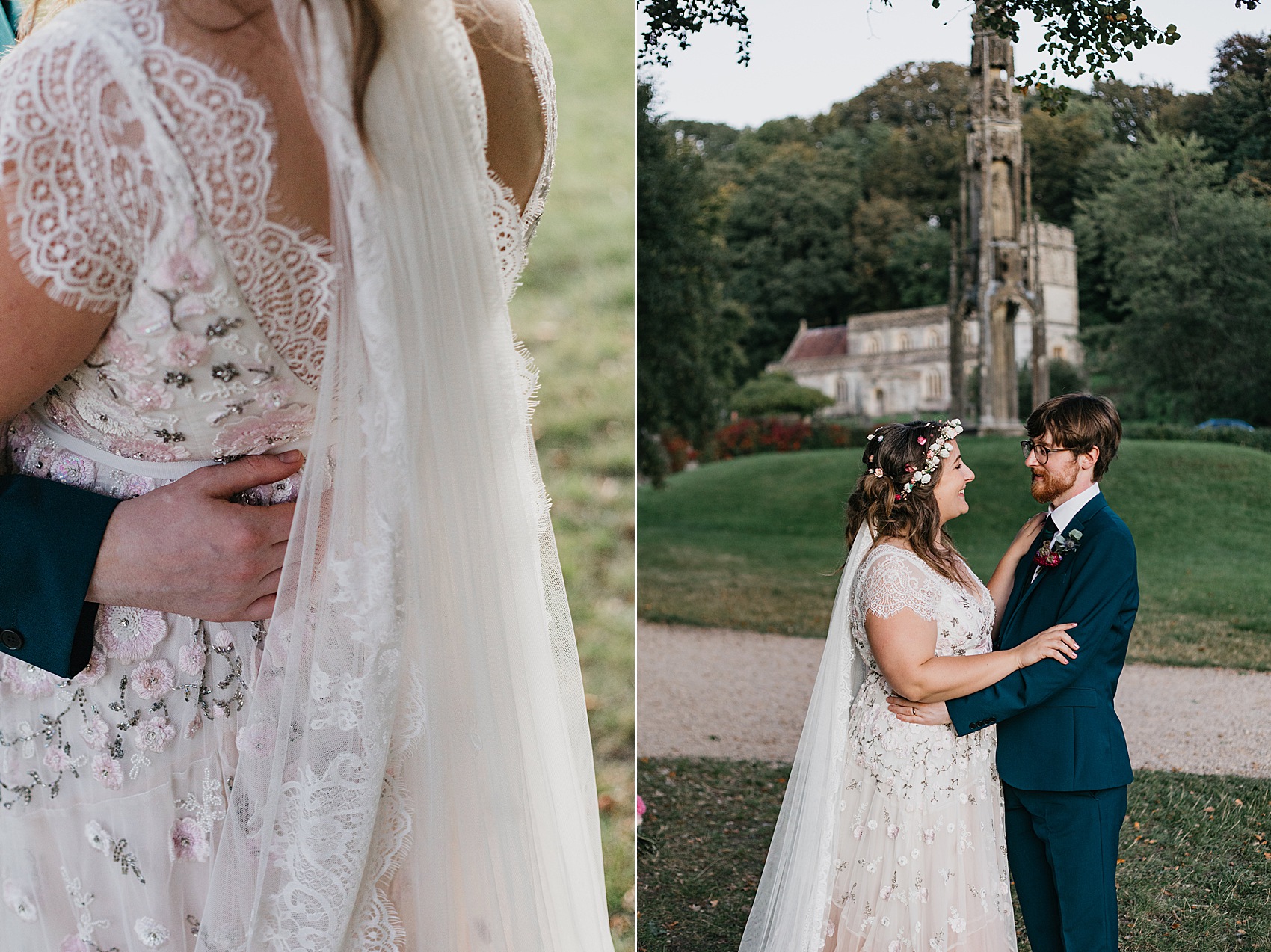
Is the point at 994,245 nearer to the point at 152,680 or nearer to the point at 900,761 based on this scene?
the point at 900,761

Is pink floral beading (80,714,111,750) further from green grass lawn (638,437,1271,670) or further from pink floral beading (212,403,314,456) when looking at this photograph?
green grass lawn (638,437,1271,670)

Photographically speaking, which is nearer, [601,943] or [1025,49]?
[601,943]

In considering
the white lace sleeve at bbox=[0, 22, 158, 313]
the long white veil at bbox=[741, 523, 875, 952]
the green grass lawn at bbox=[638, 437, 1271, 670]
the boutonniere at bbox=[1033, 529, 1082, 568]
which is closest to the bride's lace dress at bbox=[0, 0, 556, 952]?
the white lace sleeve at bbox=[0, 22, 158, 313]

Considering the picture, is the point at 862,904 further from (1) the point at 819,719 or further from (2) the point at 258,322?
(2) the point at 258,322

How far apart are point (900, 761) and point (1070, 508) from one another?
2.48 ft

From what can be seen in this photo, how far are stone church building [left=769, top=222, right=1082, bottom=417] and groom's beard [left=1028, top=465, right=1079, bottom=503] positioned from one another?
121 cm

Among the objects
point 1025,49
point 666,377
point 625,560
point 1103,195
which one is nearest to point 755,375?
point 666,377

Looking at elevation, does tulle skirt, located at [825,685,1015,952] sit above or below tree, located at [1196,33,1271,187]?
below

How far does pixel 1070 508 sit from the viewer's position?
2186 millimetres

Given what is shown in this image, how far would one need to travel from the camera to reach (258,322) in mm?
917

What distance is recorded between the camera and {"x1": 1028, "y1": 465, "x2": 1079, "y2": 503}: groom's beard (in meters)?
2.22

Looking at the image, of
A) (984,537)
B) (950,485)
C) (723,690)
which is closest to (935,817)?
Answer: (950,485)

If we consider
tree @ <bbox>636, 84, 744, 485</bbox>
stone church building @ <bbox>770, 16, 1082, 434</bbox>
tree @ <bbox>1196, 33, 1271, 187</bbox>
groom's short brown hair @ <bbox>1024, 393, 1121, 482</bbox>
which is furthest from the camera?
tree @ <bbox>636, 84, 744, 485</bbox>

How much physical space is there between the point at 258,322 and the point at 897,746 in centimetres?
203
